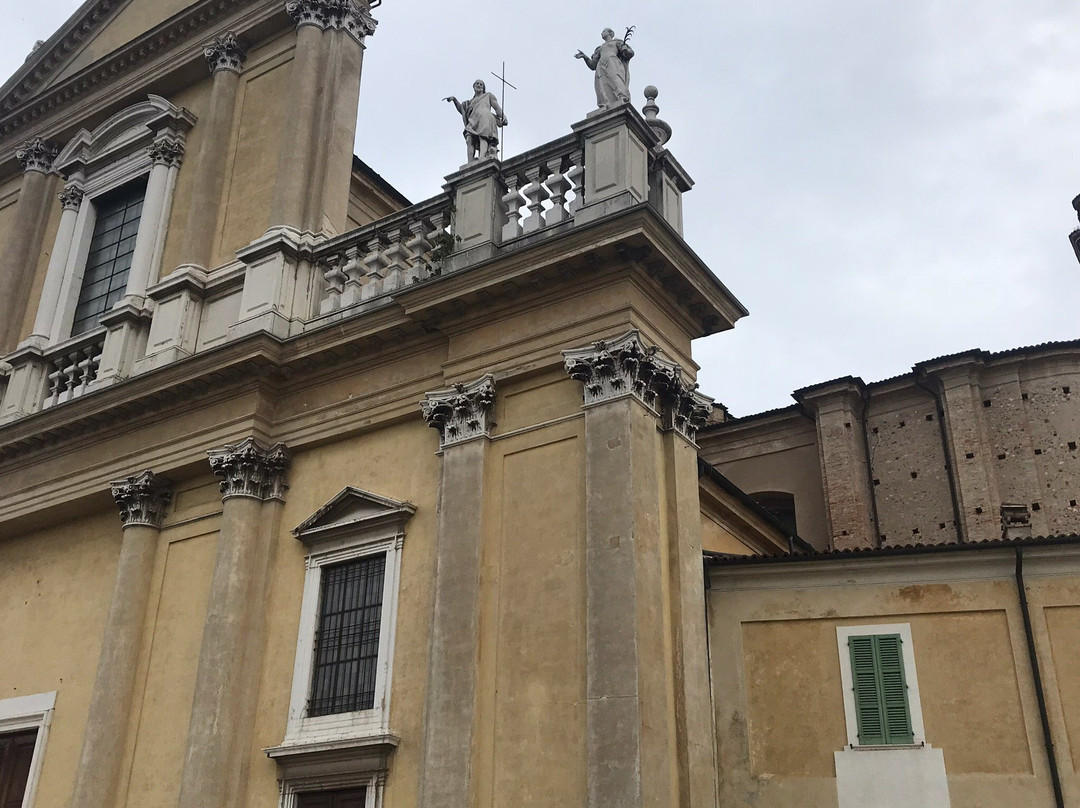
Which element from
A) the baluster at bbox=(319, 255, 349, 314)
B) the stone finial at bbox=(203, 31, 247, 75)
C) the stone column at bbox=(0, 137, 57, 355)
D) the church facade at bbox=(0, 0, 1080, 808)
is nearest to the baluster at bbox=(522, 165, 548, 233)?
the church facade at bbox=(0, 0, 1080, 808)

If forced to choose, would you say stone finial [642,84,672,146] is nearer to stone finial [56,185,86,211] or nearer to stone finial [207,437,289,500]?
stone finial [207,437,289,500]

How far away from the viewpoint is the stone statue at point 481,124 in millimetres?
12641

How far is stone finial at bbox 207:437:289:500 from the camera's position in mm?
12523

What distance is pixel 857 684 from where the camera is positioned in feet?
33.6

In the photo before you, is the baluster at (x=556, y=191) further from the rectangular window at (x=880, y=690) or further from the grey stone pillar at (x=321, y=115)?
the rectangular window at (x=880, y=690)

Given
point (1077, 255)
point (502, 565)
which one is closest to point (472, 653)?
point (502, 565)

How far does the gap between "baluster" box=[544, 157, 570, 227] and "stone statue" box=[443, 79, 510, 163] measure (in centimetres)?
82

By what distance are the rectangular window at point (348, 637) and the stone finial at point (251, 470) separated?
1.30 meters

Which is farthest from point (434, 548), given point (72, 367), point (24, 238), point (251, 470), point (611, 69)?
point (24, 238)

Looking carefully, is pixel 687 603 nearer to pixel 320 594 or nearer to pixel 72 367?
pixel 320 594

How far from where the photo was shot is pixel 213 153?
15.5m

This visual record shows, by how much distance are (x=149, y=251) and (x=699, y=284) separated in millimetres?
8035

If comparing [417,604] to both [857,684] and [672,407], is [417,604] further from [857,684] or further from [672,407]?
[857,684]

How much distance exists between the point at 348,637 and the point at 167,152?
26.9 ft
